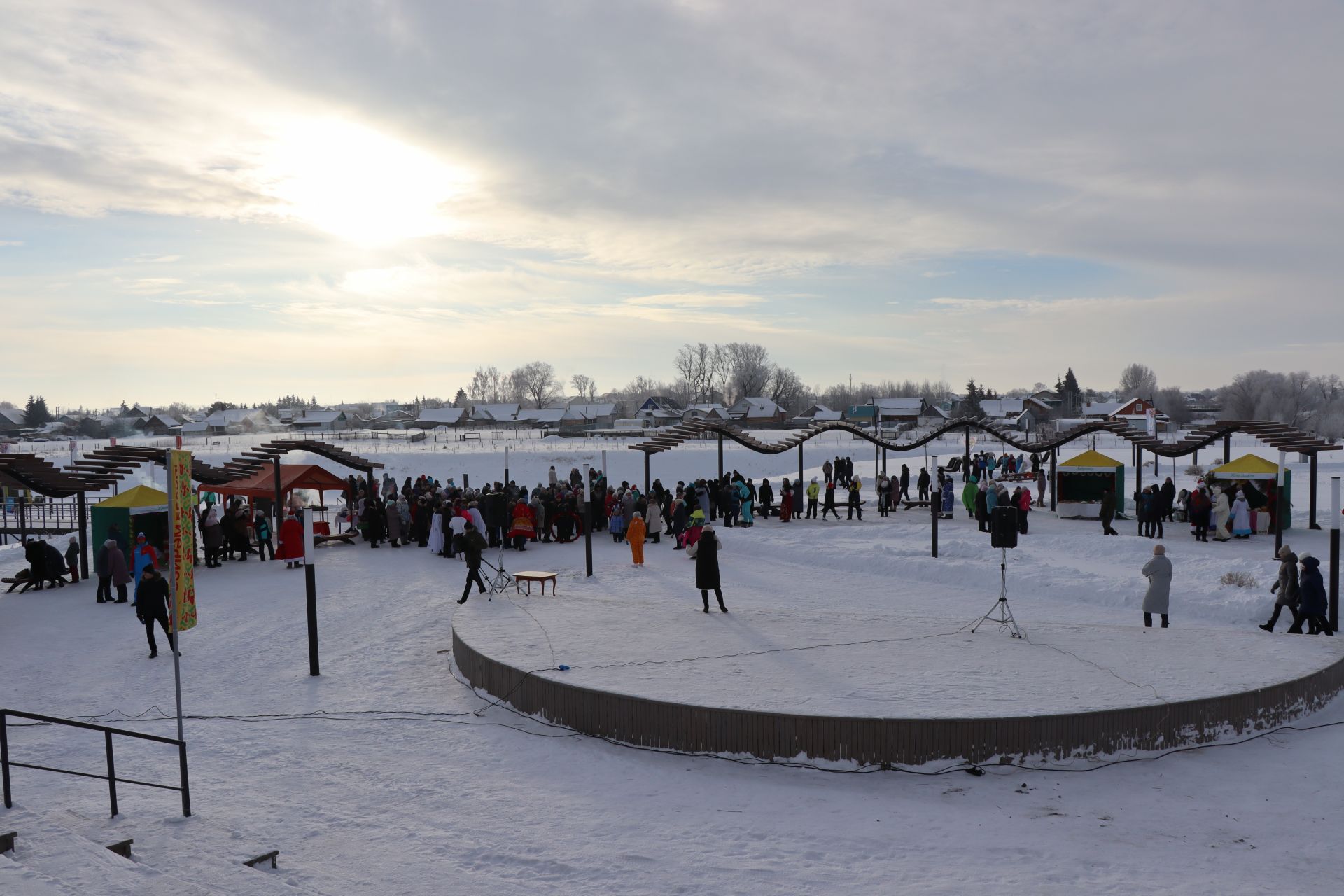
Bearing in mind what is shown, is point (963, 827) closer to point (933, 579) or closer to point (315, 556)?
point (933, 579)

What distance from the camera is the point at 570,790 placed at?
7633 millimetres

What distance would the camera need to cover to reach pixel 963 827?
684cm

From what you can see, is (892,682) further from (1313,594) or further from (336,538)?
(336,538)

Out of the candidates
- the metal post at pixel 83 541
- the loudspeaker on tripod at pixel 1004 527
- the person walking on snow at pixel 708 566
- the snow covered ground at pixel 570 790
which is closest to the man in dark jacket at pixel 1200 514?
the snow covered ground at pixel 570 790

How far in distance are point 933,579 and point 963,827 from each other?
423 inches

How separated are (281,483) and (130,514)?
4.23m

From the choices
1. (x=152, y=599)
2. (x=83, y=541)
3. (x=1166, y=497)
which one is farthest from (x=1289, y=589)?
(x=83, y=541)

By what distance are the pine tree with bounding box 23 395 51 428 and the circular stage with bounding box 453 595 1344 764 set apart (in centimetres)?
10857

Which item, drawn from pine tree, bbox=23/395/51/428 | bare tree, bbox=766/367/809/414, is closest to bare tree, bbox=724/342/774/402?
bare tree, bbox=766/367/809/414

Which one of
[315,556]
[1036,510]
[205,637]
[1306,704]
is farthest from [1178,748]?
[1036,510]

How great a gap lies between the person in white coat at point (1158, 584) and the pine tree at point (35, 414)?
112961 millimetres

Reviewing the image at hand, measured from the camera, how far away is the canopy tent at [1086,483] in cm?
2475

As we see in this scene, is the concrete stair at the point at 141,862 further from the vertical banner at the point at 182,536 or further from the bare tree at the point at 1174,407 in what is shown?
the bare tree at the point at 1174,407

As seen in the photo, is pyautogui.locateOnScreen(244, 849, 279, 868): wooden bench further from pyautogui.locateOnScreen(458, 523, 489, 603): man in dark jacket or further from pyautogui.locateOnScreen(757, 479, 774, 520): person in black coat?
pyautogui.locateOnScreen(757, 479, 774, 520): person in black coat
